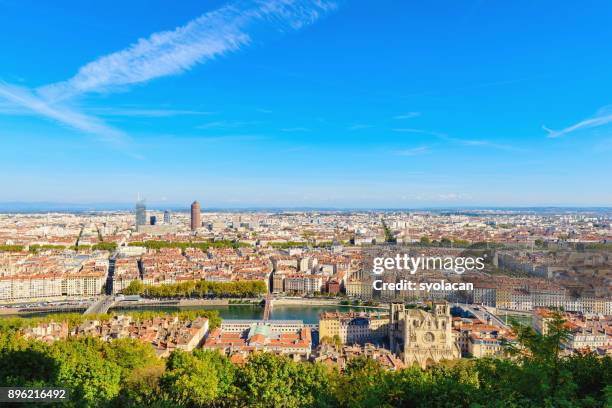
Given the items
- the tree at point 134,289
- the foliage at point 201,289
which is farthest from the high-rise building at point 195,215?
the foliage at point 201,289

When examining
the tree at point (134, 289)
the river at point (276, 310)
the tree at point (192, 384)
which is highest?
the tree at point (192, 384)

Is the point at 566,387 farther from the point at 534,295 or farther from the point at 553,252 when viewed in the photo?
the point at 553,252

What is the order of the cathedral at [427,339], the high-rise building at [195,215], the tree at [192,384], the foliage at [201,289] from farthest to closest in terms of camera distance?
the high-rise building at [195,215] < the foliage at [201,289] < the cathedral at [427,339] < the tree at [192,384]

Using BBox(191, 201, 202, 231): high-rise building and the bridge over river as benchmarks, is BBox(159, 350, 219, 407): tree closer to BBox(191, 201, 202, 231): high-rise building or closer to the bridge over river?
the bridge over river

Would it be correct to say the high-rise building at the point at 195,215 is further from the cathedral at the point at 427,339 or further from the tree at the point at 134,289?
the cathedral at the point at 427,339

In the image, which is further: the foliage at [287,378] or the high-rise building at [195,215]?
the high-rise building at [195,215]

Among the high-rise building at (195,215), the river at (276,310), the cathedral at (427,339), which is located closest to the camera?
the cathedral at (427,339)

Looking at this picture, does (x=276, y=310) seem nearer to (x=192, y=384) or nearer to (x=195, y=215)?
(x=192, y=384)

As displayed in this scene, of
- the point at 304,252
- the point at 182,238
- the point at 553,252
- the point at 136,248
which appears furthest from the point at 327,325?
the point at 182,238

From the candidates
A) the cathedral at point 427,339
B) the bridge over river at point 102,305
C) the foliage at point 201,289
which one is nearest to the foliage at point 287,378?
the cathedral at point 427,339

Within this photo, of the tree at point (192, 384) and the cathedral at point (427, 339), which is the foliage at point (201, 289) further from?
the tree at point (192, 384)

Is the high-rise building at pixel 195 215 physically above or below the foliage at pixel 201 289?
above

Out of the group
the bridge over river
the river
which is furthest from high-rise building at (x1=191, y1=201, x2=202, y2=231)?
the river
